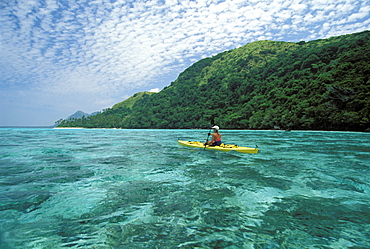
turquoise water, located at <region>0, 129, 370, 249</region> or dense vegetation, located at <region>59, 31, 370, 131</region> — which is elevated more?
dense vegetation, located at <region>59, 31, 370, 131</region>

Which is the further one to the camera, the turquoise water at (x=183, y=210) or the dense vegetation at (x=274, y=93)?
the dense vegetation at (x=274, y=93)

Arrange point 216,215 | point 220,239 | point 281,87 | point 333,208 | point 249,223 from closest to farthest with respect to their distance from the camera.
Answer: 1. point 220,239
2. point 249,223
3. point 216,215
4. point 333,208
5. point 281,87

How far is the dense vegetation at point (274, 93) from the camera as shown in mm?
61031

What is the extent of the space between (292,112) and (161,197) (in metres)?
76.1

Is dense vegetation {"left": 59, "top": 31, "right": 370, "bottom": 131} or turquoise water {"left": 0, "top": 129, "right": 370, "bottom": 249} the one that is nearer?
turquoise water {"left": 0, "top": 129, "right": 370, "bottom": 249}

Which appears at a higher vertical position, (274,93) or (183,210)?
(274,93)

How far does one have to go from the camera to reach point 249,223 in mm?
4801

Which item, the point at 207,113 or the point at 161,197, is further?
the point at 207,113

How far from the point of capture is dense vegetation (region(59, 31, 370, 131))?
61.0 m

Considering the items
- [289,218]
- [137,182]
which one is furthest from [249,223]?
[137,182]

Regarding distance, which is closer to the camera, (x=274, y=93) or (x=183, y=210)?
(x=183, y=210)

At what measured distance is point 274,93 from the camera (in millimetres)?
95312

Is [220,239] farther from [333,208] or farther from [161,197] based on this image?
[333,208]

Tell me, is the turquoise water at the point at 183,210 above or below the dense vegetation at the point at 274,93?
below
